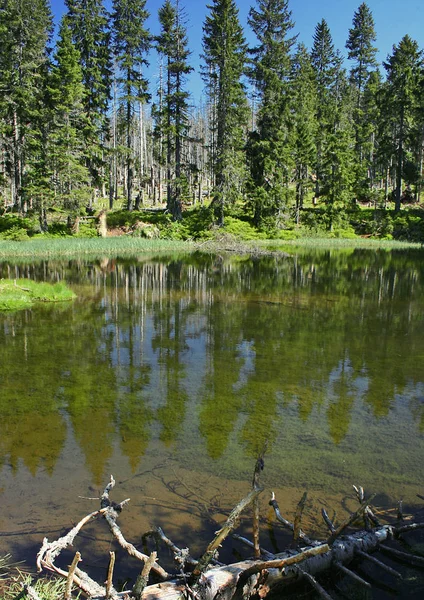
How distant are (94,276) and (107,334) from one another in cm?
1119

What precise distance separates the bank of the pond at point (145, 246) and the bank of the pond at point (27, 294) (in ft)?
45.6

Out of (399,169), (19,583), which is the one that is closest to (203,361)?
(19,583)

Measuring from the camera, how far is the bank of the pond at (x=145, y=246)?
32594 mm

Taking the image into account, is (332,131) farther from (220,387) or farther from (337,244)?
(220,387)

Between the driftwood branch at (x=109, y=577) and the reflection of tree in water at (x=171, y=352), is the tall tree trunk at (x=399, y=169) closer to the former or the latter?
the reflection of tree in water at (x=171, y=352)

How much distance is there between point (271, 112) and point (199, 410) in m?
42.6

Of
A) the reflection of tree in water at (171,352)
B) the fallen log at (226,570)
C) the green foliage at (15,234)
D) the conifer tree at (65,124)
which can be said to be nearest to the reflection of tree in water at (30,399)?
the reflection of tree in water at (171,352)

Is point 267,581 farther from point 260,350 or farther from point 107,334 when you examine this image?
point 107,334

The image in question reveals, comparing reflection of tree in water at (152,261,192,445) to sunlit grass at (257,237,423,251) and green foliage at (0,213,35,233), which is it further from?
sunlit grass at (257,237,423,251)

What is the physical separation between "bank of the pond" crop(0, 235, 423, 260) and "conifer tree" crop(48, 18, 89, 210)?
551 cm

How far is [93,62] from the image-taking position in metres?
44.9

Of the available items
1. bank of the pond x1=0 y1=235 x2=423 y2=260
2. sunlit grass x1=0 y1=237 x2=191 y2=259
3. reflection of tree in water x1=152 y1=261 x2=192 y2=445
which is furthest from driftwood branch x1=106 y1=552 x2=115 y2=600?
sunlit grass x1=0 y1=237 x2=191 y2=259

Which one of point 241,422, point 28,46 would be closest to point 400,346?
point 241,422

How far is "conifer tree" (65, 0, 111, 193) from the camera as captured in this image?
1726 inches
